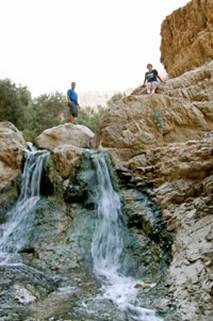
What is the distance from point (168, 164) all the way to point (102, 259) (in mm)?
3280

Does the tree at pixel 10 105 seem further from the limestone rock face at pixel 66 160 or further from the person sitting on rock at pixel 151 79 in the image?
the limestone rock face at pixel 66 160

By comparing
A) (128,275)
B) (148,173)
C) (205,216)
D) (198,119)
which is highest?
(198,119)

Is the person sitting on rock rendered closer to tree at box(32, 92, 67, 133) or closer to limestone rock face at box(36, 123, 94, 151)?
limestone rock face at box(36, 123, 94, 151)

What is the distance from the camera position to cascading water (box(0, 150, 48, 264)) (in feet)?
29.1

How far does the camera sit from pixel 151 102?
520 inches

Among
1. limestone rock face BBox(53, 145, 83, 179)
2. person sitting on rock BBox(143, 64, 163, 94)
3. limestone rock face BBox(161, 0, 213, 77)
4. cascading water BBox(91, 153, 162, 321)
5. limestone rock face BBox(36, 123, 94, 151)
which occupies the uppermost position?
limestone rock face BBox(161, 0, 213, 77)

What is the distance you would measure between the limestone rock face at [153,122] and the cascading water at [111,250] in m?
1.33

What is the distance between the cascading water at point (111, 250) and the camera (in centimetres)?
637

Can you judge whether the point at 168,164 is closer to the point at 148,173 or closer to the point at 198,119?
the point at 148,173

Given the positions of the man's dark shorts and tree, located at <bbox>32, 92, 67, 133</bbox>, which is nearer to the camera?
the man's dark shorts

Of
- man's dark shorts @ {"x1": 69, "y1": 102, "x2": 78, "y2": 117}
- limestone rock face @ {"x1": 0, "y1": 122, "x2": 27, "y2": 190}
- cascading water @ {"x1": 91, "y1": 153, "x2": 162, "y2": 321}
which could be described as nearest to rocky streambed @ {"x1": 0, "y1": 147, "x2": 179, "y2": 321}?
cascading water @ {"x1": 91, "y1": 153, "x2": 162, "y2": 321}

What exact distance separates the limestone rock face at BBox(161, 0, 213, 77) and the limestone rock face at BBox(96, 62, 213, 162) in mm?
5102

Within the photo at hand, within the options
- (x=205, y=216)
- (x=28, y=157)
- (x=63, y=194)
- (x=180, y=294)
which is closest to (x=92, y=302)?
(x=180, y=294)

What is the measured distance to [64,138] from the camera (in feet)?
46.8
